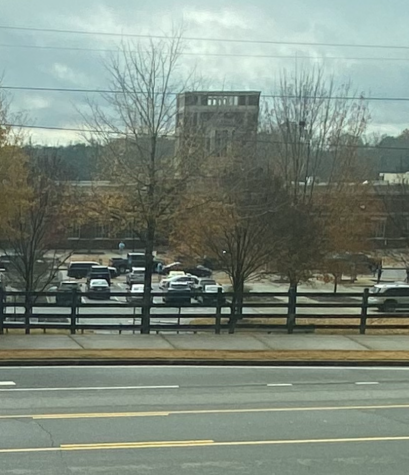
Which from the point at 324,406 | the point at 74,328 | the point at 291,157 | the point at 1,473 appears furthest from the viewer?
the point at 291,157

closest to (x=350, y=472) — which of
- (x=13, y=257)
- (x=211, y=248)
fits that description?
(x=211, y=248)

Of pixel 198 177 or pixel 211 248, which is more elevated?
pixel 198 177

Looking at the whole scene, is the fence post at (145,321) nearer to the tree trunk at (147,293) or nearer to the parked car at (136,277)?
the tree trunk at (147,293)

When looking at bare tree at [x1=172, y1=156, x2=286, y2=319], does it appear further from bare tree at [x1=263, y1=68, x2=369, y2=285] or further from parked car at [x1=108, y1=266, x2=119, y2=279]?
parked car at [x1=108, y1=266, x2=119, y2=279]

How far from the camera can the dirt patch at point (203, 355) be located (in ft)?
53.3

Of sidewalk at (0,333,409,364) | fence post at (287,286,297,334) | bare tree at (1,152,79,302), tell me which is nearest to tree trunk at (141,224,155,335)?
sidewalk at (0,333,409,364)

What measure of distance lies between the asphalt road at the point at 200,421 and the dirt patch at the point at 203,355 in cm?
81

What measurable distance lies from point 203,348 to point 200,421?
786 centimetres

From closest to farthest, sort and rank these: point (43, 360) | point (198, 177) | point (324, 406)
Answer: point (324, 406)
point (43, 360)
point (198, 177)

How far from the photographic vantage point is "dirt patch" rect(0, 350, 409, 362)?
16234mm

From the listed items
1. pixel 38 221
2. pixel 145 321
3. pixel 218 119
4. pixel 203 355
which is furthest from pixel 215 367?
pixel 38 221

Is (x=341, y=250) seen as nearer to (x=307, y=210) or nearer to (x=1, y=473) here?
(x=307, y=210)

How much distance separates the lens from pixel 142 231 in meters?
23.7

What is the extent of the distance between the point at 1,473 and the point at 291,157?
83.2 ft
